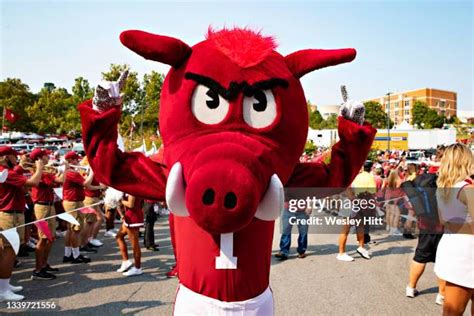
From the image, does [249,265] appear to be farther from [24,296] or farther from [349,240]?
[349,240]

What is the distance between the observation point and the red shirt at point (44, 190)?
6000mm

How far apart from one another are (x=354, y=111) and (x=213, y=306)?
4.61ft

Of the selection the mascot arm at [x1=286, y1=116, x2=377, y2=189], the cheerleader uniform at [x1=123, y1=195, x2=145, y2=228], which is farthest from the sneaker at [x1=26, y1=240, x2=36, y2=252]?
the mascot arm at [x1=286, y1=116, x2=377, y2=189]

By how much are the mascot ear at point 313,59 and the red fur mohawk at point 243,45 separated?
13 cm

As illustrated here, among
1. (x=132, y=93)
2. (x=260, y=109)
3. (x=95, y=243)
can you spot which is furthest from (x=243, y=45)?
(x=132, y=93)

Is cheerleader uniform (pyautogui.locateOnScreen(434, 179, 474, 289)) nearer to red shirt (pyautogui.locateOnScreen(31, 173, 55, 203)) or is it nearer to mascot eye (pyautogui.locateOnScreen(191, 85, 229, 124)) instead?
mascot eye (pyautogui.locateOnScreen(191, 85, 229, 124))

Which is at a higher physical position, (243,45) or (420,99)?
(420,99)

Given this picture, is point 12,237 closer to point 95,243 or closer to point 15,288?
point 15,288

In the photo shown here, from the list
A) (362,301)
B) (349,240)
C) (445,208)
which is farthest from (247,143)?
(349,240)

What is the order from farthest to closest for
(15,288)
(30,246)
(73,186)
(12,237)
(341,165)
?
(30,246) → (73,186) → (15,288) → (12,237) → (341,165)

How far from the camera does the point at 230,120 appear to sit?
1875 mm

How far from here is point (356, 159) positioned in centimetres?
242

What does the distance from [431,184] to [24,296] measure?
547 cm

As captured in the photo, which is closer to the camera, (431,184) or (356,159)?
(356,159)
